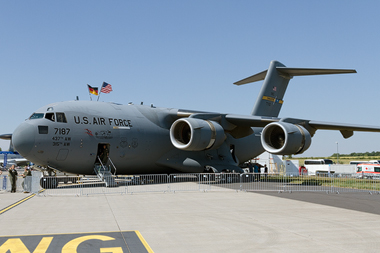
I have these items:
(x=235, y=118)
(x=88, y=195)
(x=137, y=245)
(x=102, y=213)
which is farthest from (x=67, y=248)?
(x=235, y=118)

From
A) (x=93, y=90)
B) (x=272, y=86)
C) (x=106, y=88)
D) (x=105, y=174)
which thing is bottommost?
(x=105, y=174)

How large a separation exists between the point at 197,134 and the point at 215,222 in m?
9.79

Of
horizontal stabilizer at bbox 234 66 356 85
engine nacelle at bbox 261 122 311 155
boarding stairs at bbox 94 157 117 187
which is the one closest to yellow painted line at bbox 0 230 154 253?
boarding stairs at bbox 94 157 117 187

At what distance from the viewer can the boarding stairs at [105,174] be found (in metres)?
16.8

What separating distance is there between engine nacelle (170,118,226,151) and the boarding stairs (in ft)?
11.4

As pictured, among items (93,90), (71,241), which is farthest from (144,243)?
(93,90)

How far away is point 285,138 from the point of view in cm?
1745

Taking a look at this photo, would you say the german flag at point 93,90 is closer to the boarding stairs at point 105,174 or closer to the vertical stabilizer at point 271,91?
the boarding stairs at point 105,174

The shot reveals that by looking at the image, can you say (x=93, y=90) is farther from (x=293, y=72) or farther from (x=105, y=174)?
(x=293, y=72)

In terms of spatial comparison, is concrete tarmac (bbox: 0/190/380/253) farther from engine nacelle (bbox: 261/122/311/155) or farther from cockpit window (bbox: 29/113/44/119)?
engine nacelle (bbox: 261/122/311/155)

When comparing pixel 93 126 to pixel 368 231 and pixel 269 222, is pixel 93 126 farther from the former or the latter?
pixel 368 231

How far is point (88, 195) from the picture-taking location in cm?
1400

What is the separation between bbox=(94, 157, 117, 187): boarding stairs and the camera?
55.1ft

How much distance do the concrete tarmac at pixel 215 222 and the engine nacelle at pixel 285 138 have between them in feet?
17.4
